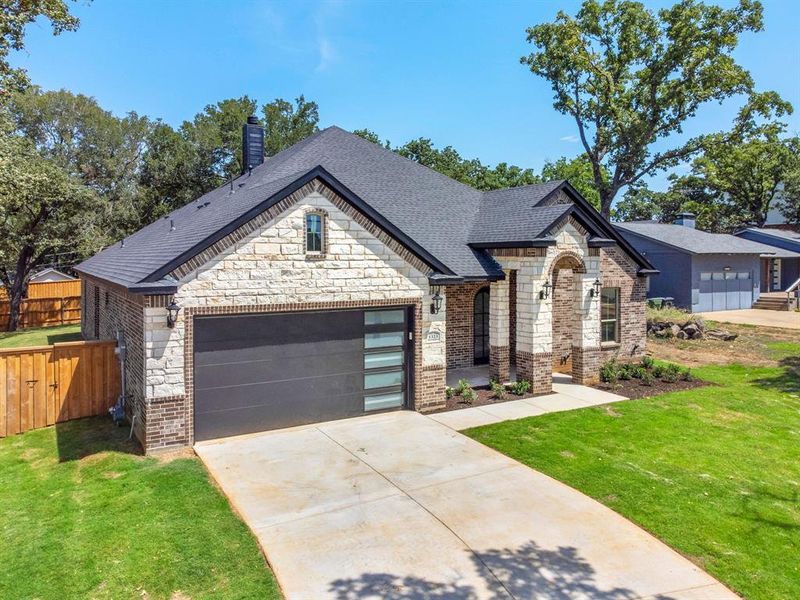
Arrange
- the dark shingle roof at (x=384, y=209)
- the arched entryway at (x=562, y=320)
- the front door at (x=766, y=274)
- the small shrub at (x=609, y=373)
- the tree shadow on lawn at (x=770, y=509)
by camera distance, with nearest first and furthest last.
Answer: the tree shadow on lawn at (x=770, y=509)
the dark shingle roof at (x=384, y=209)
the small shrub at (x=609, y=373)
the arched entryway at (x=562, y=320)
the front door at (x=766, y=274)

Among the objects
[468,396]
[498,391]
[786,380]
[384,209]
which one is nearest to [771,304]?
[786,380]

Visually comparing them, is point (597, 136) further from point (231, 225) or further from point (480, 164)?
point (231, 225)

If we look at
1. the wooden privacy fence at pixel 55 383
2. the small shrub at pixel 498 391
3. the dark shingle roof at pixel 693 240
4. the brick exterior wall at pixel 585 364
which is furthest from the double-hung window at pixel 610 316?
the dark shingle roof at pixel 693 240

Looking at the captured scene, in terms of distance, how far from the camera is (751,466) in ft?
29.9

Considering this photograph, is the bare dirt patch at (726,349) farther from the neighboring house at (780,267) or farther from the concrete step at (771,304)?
the neighboring house at (780,267)

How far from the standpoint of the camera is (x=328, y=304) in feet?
35.7

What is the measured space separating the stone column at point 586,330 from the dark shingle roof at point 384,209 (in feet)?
7.14

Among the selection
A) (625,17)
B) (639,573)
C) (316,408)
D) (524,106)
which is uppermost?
(625,17)

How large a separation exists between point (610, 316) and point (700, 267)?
59.8ft

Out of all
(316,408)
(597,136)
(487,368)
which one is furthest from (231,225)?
(597,136)

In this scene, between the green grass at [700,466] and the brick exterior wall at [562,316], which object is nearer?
the green grass at [700,466]

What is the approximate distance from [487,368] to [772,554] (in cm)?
998

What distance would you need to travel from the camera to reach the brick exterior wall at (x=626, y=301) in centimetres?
1711

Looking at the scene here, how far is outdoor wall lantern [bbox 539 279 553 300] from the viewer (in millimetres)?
13438
